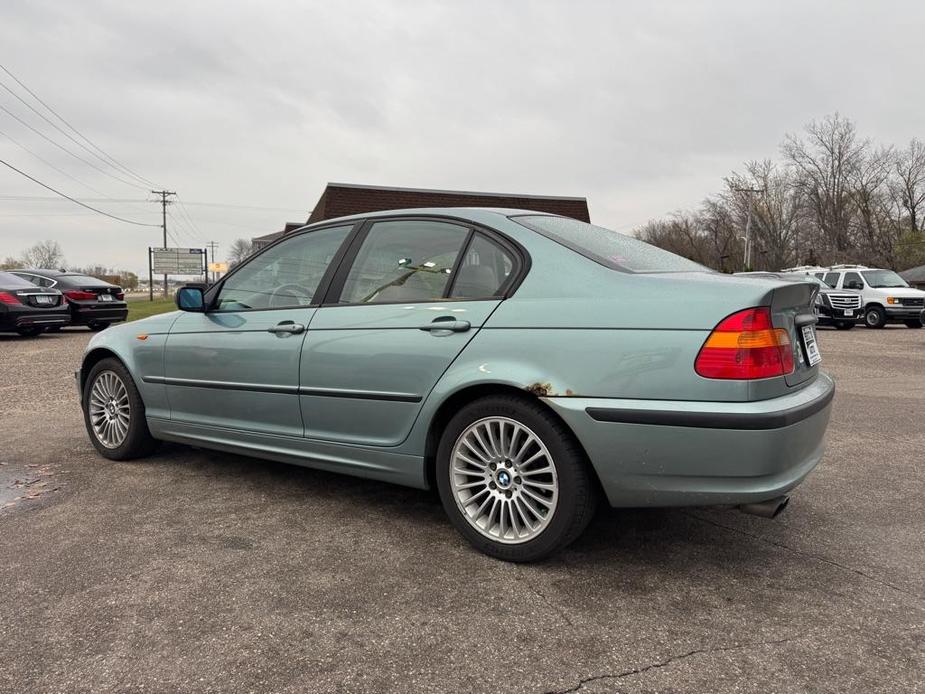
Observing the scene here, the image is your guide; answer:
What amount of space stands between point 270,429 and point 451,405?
45.1 inches

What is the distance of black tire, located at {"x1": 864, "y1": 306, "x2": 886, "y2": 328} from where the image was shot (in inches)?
723

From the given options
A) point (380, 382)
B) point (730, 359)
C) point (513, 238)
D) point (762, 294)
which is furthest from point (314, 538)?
point (762, 294)

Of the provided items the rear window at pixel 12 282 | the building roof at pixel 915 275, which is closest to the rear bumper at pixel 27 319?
the rear window at pixel 12 282

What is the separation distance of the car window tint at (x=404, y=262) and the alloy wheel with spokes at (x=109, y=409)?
6.58ft

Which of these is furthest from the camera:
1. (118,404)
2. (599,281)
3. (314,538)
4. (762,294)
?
(118,404)

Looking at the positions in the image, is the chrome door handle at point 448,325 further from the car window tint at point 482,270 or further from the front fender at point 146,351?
the front fender at point 146,351

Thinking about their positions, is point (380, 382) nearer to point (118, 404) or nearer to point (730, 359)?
point (730, 359)

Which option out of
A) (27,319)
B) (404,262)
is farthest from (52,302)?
(404,262)

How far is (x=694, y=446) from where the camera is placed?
2328 mm

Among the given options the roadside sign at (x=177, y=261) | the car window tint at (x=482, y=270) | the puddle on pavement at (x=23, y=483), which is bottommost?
the puddle on pavement at (x=23, y=483)

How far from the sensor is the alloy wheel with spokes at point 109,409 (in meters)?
4.29

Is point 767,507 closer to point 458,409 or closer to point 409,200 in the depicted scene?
point 458,409

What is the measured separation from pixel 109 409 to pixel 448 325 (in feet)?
9.30

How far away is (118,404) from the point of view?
4.32 m
